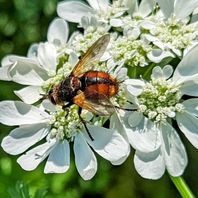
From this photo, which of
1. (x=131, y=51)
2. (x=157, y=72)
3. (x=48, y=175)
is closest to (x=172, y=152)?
(x=157, y=72)

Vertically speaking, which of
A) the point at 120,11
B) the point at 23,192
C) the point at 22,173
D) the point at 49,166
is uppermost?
the point at 120,11

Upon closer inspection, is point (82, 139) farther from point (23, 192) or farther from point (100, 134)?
point (23, 192)

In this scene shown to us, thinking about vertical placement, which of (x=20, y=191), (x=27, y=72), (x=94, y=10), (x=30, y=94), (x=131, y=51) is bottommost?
(x=20, y=191)

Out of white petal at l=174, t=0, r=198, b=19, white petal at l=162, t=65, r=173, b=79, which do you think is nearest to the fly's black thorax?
white petal at l=162, t=65, r=173, b=79

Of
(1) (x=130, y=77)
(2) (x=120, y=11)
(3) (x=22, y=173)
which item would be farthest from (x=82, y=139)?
(3) (x=22, y=173)

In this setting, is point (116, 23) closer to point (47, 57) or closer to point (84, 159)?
point (47, 57)

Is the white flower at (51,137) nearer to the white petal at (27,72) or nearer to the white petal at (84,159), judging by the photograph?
the white petal at (84,159)

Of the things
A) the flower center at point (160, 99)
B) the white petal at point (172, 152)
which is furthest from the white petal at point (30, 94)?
the white petal at point (172, 152)
